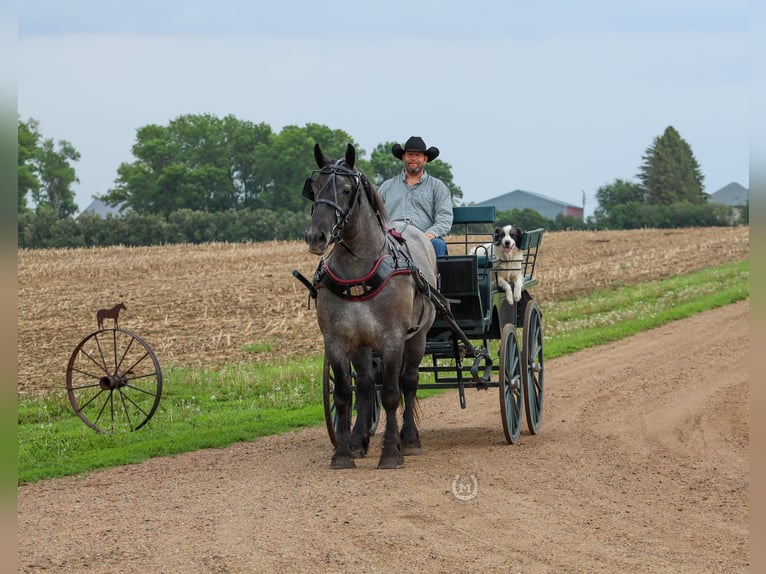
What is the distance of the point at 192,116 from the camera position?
8381 cm

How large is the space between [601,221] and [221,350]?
58.9 m

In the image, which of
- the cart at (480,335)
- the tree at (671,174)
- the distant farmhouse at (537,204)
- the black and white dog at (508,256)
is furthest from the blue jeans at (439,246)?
the distant farmhouse at (537,204)

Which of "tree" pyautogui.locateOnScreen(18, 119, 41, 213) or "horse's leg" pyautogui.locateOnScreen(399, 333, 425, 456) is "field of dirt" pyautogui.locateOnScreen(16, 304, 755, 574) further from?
"tree" pyautogui.locateOnScreen(18, 119, 41, 213)

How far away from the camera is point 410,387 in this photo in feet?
33.6

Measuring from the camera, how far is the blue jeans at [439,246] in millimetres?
10781

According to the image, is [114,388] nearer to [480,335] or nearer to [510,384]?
[480,335]

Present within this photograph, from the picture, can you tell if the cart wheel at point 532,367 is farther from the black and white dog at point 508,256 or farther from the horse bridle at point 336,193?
the horse bridle at point 336,193

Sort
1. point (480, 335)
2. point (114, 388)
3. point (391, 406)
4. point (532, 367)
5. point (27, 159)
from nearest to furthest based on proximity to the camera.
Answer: point (391, 406) < point (480, 335) < point (532, 367) < point (114, 388) < point (27, 159)

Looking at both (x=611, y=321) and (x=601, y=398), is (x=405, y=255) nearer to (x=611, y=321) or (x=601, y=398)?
(x=601, y=398)

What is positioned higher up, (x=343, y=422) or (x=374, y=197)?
(x=374, y=197)

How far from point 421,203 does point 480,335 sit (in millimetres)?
1630

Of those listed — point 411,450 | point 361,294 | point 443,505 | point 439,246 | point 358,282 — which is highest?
point 439,246

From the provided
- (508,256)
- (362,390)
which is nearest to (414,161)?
(508,256)

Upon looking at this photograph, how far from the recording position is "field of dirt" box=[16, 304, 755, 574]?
262 inches
